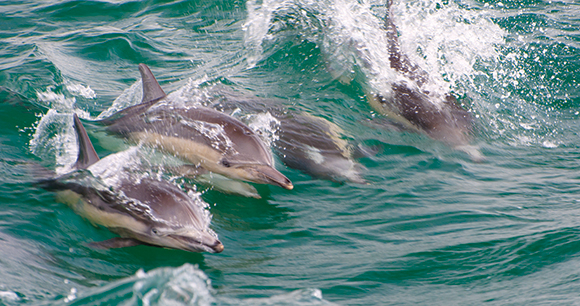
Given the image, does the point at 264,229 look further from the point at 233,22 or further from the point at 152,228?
the point at 233,22

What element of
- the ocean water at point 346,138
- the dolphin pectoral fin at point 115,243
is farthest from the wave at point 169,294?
the dolphin pectoral fin at point 115,243

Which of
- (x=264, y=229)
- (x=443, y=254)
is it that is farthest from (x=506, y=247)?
(x=264, y=229)

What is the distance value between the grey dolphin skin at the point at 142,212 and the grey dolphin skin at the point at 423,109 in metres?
3.88

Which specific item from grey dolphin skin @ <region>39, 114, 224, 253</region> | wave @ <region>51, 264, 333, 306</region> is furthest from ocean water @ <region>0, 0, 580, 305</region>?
grey dolphin skin @ <region>39, 114, 224, 253</region>

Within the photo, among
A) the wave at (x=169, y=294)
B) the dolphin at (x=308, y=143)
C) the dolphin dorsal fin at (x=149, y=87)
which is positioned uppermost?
the dolphin at (x=308, y=143)

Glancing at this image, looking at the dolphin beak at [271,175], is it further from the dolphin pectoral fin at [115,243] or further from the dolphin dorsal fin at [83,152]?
the dolphin dorsal fin at [83,152]

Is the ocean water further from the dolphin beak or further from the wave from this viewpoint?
the dolphin beak

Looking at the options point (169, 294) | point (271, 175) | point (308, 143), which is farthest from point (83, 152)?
point (308, 143)

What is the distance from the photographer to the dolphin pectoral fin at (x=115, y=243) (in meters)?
4.65

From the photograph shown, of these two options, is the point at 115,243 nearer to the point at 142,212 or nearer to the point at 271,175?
the point at 142,212

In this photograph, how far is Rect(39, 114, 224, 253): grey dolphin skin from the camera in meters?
4.54

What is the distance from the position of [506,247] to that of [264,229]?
2273 mm

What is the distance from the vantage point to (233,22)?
39.9 feet

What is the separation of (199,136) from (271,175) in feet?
3.75
